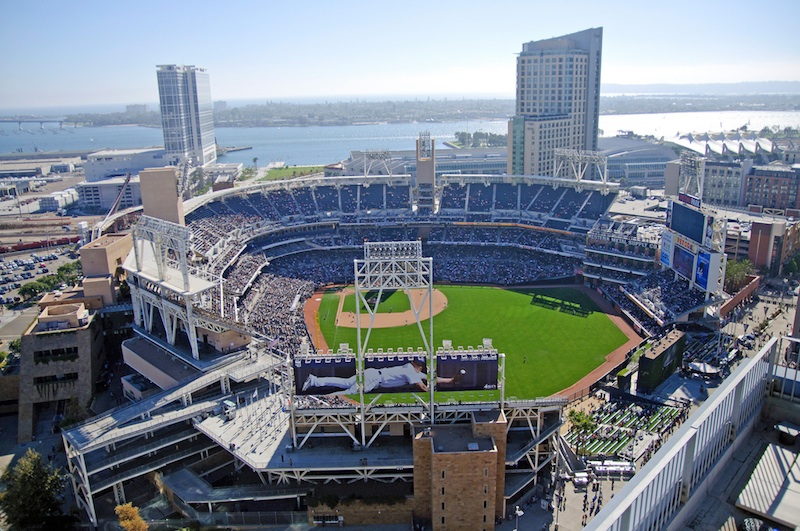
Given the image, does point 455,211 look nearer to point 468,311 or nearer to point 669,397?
point 468,311

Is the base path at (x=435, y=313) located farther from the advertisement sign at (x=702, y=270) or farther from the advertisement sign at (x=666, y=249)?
the advertisement sign at (x=702, y=270)

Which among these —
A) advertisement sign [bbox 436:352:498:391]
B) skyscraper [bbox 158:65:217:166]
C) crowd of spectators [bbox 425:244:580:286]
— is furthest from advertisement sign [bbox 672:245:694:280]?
skyscraper [bbox 158:65:217:166]

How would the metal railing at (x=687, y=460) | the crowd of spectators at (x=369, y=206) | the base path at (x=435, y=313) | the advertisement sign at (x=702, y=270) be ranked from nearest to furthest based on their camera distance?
the metal railing at (x=687, y=460) < the base path at (x=435, y=313) < the advertisement sign at (x=702, y=270) < the crowd of spectators at (x=369, y=206)

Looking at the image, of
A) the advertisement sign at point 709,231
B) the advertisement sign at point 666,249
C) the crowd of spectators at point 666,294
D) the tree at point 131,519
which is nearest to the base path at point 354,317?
the crowd of spectators at point 666,294

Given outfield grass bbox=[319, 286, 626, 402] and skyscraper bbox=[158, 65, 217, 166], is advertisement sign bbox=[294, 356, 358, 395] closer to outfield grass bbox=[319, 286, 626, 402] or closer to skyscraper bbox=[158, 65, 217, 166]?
outfield grass bbox=[319, 286, 626, 402]

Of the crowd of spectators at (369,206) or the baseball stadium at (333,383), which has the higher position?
the crowd of spectators at (369,206)
